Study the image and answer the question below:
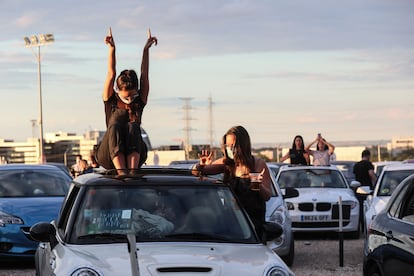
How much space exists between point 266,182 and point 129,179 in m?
1.63

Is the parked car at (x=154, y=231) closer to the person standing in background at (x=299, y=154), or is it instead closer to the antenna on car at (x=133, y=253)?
the antenna on car at (x=133, y=253)

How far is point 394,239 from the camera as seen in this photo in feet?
25.6

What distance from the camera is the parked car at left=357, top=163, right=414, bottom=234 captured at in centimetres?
1433

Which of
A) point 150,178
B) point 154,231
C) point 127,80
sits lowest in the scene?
point 154,231

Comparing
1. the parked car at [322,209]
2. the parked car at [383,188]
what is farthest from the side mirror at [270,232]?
the parked car at [322,209]

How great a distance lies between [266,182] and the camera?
8.95 meters

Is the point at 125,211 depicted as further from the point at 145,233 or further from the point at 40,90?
the point at 40,90

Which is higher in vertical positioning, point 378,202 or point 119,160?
point 119,160

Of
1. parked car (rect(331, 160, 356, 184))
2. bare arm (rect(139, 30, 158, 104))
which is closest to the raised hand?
bare arm (rect(139, 30, 158, 104))

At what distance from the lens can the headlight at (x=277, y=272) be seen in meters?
6.64

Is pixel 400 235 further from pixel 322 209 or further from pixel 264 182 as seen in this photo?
pixel 322 209

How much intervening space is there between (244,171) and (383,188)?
679 centimetres

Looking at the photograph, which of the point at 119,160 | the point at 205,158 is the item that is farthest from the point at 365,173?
the point at 119,160

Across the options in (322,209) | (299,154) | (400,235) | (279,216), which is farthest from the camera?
(299,154)
